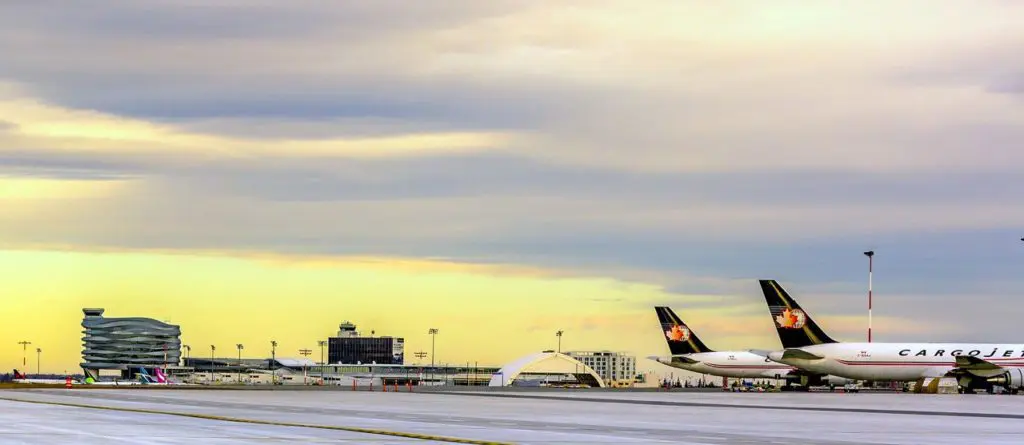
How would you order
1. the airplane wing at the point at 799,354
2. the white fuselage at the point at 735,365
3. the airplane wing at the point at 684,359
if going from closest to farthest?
1. the airplane wing at the point at 799,354
2. the white fuselage at the point at 735,365
3. the airplane wing at the point at 684,359

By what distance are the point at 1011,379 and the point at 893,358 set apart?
39.8ft

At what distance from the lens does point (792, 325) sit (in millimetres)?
141625

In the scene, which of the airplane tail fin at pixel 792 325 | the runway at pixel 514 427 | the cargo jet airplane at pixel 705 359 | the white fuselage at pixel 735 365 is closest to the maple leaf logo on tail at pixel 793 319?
the airplane tail fin at pixel 792 325

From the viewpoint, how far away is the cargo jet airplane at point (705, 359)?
162 m

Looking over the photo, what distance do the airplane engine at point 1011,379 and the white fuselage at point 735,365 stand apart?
3247 cm

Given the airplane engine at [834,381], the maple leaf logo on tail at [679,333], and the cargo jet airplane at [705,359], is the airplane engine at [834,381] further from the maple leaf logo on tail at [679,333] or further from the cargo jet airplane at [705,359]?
the maple leaf logo on tail at [679,333]

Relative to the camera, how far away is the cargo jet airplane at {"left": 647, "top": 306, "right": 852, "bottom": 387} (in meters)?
162

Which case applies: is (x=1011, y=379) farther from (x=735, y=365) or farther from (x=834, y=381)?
(x=735, y=365)

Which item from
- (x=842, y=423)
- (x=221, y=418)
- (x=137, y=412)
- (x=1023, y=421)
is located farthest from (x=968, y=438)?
(x=137, y=412)

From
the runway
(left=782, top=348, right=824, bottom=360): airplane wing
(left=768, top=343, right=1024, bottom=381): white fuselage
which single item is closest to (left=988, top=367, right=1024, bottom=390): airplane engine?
(left=768, top=343, right=1024, bottom=381): white fuselage

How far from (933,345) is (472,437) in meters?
108

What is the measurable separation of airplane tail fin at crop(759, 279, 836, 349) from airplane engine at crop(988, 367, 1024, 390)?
17.3 m

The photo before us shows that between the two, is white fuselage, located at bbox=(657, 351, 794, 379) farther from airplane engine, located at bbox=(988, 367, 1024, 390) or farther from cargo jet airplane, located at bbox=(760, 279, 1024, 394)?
airplane engine, located at bbox=(988, 367, 1024, 390)

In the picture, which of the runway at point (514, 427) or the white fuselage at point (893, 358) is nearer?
the runway at point (514, 427)
